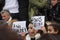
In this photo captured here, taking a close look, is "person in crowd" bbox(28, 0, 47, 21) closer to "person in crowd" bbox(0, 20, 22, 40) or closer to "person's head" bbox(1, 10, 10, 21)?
"person's head" bbox(1, 10, 10, 21)

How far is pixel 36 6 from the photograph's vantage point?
7.04m

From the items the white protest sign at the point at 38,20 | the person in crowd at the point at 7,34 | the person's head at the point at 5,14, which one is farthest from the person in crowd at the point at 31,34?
the person in crowd at the point at 7,34

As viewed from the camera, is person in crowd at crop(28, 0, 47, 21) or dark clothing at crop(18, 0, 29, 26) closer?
person in crowd at crop(28, 0, 47, 21)

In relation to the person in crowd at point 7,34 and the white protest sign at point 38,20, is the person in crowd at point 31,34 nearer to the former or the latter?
the white protest sign at point 38,20

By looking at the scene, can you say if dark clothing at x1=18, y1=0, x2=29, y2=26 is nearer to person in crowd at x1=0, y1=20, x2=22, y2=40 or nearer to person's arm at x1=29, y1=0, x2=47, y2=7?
person's arm at x1=29, y1=0, x2=47, y2=7

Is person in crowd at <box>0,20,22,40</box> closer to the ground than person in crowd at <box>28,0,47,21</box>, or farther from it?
farther from it

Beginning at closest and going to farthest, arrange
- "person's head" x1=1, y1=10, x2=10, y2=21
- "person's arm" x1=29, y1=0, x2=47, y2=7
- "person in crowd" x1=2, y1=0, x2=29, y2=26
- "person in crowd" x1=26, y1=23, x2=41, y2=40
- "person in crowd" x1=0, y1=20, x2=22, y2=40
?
1. "person in crowd" x1=0, y1=20, x2=22, y2=40
2. "person in crowd" x1=26, y1=23, x2=41, y2=40
3. "person's arm" x1=29, y1=0, x2=47, y2=7
4. "person's head" x1=1, y1=10, x2=10, y2=21
5. "person in crowd" x1=2, y1=0, x2=29, y2=26

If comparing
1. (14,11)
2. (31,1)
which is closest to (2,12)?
(14,11)

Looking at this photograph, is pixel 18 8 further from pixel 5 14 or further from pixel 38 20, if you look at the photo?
pixel 38 20

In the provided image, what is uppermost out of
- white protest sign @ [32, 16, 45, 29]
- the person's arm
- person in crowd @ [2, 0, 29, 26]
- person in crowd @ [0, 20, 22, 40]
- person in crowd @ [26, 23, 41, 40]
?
person in crowd @ [0, 20, 22, 40]

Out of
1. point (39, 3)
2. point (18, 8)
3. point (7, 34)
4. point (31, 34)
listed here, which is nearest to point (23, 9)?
point (18, 8)

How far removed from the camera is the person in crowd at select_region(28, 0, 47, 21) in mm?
6918

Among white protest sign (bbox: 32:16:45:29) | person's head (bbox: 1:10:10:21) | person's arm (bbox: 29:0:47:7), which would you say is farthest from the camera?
person's head (bbox: 1:10:10:21)

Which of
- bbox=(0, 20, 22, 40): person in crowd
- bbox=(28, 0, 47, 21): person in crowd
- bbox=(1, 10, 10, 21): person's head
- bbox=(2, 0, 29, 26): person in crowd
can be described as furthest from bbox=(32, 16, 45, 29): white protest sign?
bbox=(0, 20, 22, 40): person in crowd
